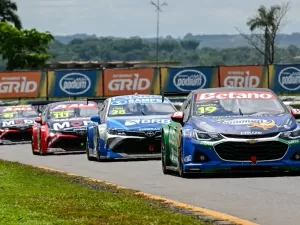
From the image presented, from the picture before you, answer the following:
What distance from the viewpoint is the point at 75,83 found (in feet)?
173

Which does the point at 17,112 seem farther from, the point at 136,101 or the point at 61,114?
the point at 136,101

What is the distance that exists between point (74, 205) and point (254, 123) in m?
4.84

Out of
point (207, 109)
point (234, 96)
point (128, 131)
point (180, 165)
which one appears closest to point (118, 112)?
point (128, 131)

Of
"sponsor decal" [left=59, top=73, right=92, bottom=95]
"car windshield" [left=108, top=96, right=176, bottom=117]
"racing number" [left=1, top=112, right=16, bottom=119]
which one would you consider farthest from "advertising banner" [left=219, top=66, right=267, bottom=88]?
"car windshield" [left=108, top=96, right=176, bottom=117]

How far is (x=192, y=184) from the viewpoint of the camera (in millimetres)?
16609

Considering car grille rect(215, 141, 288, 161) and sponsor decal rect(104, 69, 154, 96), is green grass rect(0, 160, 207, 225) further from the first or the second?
sponsor decal rect(104, 69, 154, 96)

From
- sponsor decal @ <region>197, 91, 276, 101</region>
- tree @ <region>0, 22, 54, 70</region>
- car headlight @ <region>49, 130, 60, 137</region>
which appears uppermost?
sponsor decal @ <region>197, 91, 276, 101</region>

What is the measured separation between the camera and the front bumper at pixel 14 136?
3591cm

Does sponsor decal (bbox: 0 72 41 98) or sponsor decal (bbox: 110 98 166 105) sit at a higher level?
sponsor decal (bbox: 110 98 166 105)

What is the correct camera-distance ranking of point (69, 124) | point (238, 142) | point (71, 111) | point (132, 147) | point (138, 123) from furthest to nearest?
point (71, 111) → point (69, 124) → point (138, 123) → point (132, 147) → point (238, 142)

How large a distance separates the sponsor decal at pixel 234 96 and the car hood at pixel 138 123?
4613mm

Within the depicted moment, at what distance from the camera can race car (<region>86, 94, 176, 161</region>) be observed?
75.7 ft

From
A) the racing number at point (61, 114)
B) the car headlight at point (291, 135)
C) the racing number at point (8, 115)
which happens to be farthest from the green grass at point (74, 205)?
the racing number at point (8, 115)

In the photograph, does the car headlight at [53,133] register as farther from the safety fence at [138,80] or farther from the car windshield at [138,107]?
the safety fence at [138,80]
